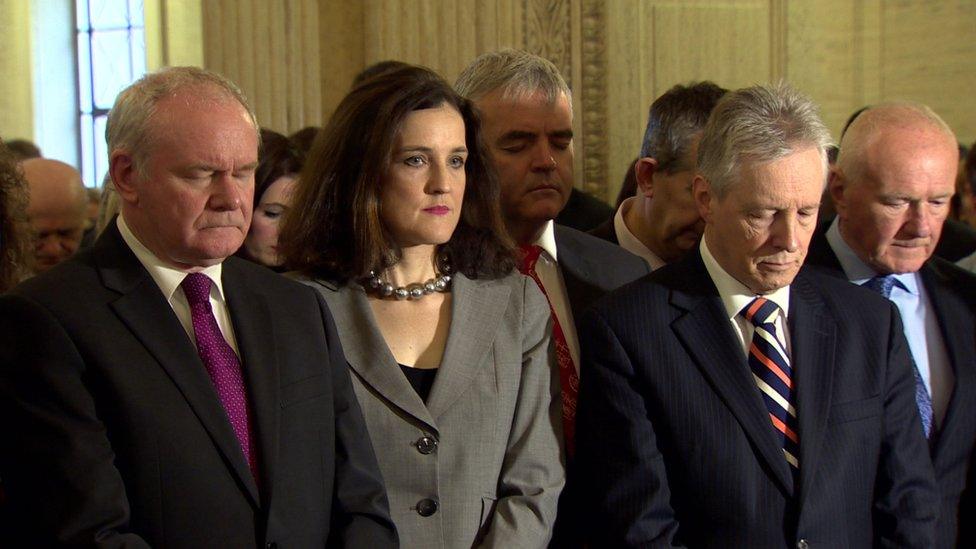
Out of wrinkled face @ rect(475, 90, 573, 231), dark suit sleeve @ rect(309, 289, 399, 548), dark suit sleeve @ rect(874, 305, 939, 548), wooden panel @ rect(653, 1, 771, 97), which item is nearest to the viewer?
dark suit sleeve @ rect(309, 289, 399, 548)

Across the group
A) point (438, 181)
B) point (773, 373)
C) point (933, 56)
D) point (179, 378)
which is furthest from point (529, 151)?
point (933, 56)

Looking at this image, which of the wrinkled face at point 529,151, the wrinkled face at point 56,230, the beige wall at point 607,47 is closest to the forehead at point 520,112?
the wrinkled face at point 529,151

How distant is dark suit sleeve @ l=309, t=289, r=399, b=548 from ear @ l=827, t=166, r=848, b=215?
4.67 ft

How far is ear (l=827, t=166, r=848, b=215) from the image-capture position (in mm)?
3400

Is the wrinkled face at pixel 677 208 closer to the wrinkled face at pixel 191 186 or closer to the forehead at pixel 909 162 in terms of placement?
the forehead at pixel 909 162

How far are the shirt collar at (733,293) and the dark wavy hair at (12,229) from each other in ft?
5.06

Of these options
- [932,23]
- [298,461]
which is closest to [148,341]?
[298,461]

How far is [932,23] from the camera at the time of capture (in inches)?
303

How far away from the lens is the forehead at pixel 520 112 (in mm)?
3580

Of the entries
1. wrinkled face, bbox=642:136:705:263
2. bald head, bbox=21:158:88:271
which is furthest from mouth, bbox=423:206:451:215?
bald head, bbox=21:158:88:271

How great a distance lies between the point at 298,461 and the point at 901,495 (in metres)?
1.34

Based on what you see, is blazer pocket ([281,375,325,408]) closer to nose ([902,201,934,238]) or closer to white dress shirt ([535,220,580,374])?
white dress shirt ([535,220,580,374])

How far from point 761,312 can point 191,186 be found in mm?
1279

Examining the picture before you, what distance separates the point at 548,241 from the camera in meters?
3.45
